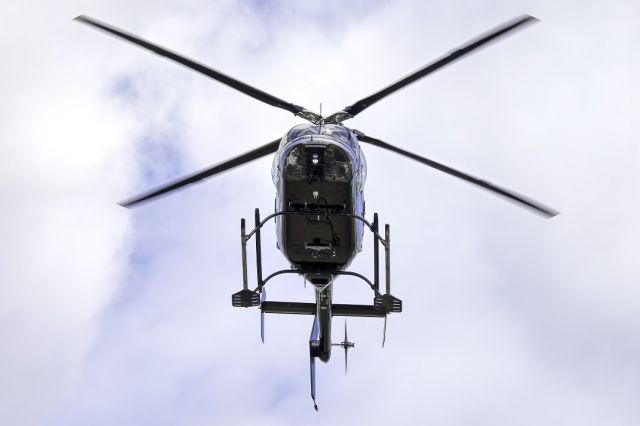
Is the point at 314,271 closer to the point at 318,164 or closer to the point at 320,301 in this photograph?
the point at 320,301

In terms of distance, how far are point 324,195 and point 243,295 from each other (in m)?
2.76

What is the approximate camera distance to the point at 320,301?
2234cm

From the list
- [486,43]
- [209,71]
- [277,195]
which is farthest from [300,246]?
[486,43]

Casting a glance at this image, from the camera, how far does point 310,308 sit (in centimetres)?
2308

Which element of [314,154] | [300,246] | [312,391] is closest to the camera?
[314,154]

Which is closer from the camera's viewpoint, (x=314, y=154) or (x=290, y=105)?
(x=314, y=154)

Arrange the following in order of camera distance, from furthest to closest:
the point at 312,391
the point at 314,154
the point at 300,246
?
the point at 312,391, the point at 300,246, the point at 314,154

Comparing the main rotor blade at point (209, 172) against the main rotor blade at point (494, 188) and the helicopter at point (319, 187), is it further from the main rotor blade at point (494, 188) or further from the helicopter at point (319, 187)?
the main rotor blade at point (494, 188)

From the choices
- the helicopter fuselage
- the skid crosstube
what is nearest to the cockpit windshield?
the helicopter fuselage

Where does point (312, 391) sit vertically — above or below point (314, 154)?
below

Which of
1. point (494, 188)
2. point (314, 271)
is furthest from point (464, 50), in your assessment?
point (314, 271)

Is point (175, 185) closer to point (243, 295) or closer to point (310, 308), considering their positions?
point (243, 295)

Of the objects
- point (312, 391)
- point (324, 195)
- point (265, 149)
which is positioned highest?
point (265, 149)

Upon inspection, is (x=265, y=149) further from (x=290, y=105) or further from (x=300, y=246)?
(x=300, y=246)
